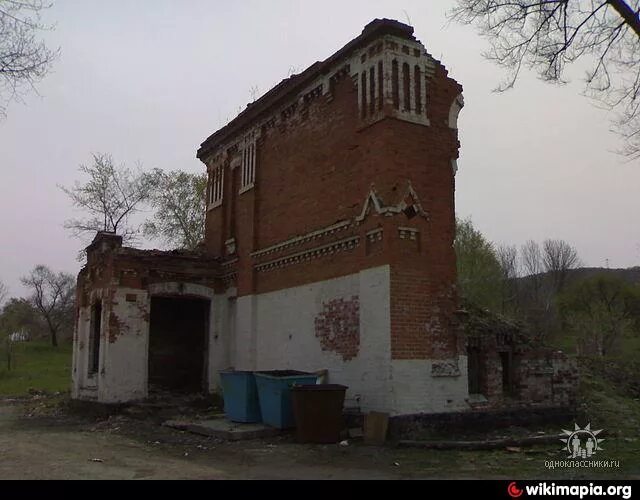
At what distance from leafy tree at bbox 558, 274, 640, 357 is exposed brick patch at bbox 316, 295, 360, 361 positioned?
27.5 m

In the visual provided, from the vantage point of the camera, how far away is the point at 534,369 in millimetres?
14016

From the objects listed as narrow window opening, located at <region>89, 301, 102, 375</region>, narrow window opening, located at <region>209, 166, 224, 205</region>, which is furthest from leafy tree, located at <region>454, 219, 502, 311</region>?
narrow window opening, located at <region>89, 301, 102, 375</region>

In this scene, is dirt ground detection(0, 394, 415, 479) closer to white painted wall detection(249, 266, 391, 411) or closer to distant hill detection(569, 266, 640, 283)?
white painted wall detection(249, 266, 391, 411)

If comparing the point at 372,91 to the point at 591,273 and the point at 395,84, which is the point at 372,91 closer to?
the point at 395,84

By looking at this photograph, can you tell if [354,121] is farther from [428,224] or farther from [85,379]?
[85,379]

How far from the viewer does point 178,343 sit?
20.4 meters

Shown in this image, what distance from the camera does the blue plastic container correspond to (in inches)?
540

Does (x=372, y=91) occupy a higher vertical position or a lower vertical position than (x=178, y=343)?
higher

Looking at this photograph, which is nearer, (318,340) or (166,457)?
(166,457)

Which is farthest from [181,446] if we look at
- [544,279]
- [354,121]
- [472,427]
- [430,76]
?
[544,279]

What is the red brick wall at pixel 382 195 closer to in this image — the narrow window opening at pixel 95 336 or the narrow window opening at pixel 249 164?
the narrow window opening at pixel 249 164

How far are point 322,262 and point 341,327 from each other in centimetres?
172
